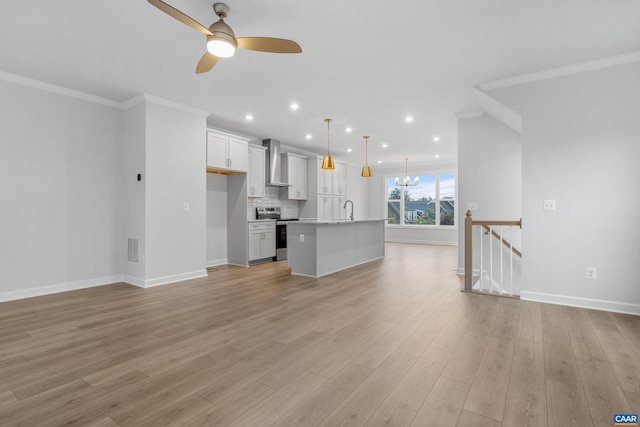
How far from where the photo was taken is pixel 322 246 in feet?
17.5

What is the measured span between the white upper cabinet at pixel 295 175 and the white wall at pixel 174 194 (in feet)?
8.74

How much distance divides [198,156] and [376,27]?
11.8 feet

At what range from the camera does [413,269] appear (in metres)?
5.91

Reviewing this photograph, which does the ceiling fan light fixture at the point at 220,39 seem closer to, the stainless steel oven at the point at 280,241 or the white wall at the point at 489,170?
the white wall at the point at 489,170

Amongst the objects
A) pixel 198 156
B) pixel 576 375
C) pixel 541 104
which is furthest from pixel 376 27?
pixel 198 156

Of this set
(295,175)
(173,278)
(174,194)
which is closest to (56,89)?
(174,194)

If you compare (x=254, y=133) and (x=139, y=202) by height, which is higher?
(x=254, y=133)

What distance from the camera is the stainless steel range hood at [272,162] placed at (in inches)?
280

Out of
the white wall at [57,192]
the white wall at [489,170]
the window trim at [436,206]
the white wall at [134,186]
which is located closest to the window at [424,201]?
the window trim at [436,206]

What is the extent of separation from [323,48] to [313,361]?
299 centimetres

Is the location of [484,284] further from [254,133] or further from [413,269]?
[254,133]

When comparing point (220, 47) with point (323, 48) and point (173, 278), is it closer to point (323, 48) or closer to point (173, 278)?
point (323, 48)

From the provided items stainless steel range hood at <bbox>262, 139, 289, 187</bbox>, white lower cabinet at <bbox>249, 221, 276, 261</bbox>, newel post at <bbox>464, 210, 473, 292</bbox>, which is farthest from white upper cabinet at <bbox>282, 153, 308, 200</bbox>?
newel post at <bbox>464, 210, 473, 292</bbox>

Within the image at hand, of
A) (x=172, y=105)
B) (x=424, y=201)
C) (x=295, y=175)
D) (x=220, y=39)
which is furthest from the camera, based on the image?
(x=424, y=201)
